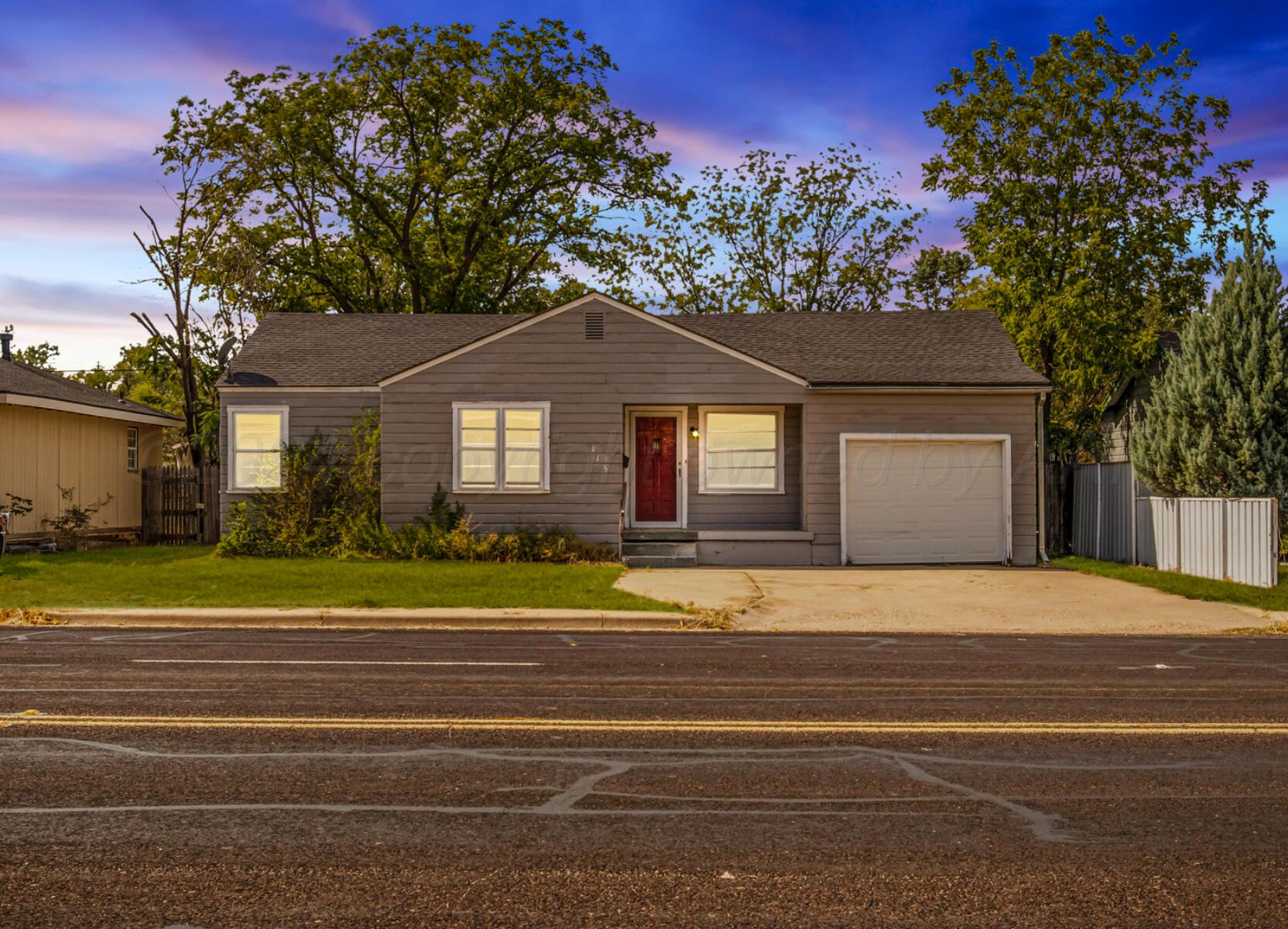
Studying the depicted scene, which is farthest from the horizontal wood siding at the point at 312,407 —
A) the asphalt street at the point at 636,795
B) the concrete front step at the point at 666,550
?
the asphalt street at the point at 636,795

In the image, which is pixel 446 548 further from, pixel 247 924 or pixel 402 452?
pixel 247 924

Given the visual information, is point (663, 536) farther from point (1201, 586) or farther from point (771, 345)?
point (1201, 586)

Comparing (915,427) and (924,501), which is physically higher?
(915,427)

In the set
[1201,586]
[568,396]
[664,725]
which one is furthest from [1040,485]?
[664,725]

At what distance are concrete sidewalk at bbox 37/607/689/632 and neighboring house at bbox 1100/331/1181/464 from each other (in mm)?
18512

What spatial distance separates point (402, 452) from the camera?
2288cm

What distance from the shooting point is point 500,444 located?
2281 cm

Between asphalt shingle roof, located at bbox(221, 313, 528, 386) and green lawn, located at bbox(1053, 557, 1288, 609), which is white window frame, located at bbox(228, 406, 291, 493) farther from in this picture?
green lawn, located at bbox(1053, 557, 1288, 609)

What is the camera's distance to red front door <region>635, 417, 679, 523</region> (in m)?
24.4

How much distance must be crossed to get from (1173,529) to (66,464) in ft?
77.9

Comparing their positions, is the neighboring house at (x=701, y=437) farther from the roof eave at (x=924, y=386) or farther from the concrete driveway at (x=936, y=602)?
the concrete driveway at (x=936, y=602)

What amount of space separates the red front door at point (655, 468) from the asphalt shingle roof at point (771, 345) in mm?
2227

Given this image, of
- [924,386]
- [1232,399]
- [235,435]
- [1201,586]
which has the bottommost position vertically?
[1201,586]

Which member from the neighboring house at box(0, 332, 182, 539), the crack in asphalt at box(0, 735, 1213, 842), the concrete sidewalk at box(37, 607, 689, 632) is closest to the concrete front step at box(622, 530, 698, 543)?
the concrete sidewalk at box(37, 607, 689, 632)
